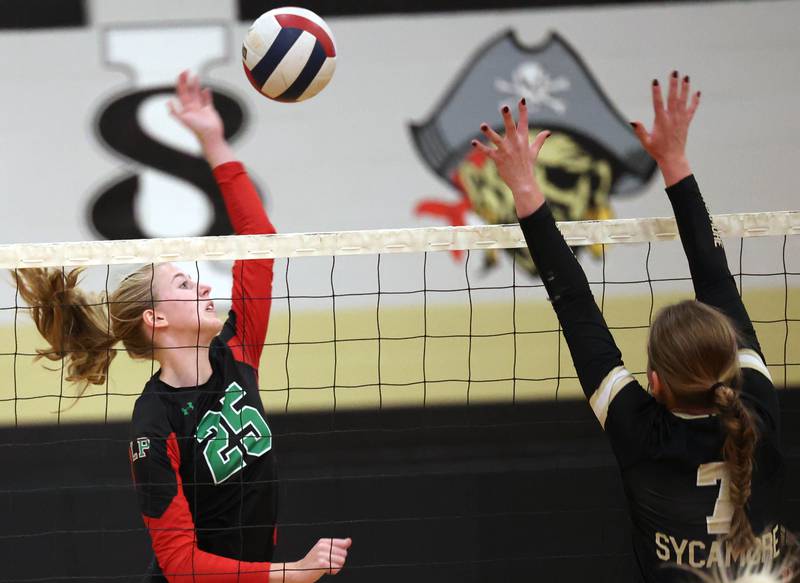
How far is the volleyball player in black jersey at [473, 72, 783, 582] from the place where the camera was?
1800mm

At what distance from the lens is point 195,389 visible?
2725 mm

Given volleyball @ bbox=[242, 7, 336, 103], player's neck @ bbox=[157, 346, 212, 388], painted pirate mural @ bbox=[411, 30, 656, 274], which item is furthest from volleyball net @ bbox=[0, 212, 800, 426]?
player's neck @ bbox=[157, 346, 212, 388]

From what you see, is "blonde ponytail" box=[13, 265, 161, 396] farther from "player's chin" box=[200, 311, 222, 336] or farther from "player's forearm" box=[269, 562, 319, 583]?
"player's forearm" box=[269, 562, 319, 583]

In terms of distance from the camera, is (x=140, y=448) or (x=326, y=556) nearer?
(x=326, y=556)

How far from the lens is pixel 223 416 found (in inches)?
105

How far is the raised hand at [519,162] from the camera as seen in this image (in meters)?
2.00

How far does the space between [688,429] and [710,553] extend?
237 millimetres

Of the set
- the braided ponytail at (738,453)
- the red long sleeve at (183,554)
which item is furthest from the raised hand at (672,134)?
the red long sleeve at (183,554)

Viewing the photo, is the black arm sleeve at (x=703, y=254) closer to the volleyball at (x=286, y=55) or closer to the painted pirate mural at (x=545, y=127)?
the volleyball at (x=286, y=55)

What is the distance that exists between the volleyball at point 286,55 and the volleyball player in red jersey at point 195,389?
0.87ft

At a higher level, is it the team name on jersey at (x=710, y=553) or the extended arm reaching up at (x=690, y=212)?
the extended arm reaching up at (x=690, y=212)

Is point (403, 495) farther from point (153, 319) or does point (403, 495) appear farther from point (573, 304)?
point (573, 304)

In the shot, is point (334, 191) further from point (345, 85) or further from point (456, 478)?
point (456, 478)

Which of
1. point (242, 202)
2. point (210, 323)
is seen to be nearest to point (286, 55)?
point (242, 202)
